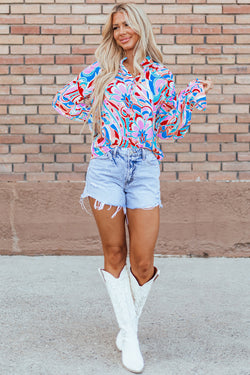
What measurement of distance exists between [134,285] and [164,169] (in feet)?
7.27

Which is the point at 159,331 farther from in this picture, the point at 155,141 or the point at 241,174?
the point at 241,174

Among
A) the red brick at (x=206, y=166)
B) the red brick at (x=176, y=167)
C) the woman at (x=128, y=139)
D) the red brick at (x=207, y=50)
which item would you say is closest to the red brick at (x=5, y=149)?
the red brick at (x=176, y=167)

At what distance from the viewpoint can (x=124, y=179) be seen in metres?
2.71

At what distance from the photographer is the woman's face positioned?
273 cm

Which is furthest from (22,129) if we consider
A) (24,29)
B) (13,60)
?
(24,29)

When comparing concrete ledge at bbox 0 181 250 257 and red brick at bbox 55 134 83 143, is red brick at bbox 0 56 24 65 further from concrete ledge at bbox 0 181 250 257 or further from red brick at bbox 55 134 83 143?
concrete ledge at bbox 0 181 250 257

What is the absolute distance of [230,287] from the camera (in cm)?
409

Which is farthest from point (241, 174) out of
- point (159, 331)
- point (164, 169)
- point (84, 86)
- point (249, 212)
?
point (84, 86)

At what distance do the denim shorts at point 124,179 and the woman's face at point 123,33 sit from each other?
0.54 meters

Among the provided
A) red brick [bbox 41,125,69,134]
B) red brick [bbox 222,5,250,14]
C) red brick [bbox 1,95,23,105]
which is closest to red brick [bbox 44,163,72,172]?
red brick [bbox 41,125,69,134]

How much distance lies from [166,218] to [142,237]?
2162 millimetres

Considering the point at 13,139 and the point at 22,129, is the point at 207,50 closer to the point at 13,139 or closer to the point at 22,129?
the point at 22,129

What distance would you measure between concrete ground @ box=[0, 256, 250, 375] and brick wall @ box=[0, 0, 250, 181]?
0.87 metres

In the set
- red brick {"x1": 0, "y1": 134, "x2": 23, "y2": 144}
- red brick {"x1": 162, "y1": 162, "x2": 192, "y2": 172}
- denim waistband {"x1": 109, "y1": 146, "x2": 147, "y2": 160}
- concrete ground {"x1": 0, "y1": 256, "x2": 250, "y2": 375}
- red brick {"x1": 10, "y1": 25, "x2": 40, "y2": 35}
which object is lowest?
concrete ground {"x1": 0, "y1": 256, "x2": 250, "y2": 375}
